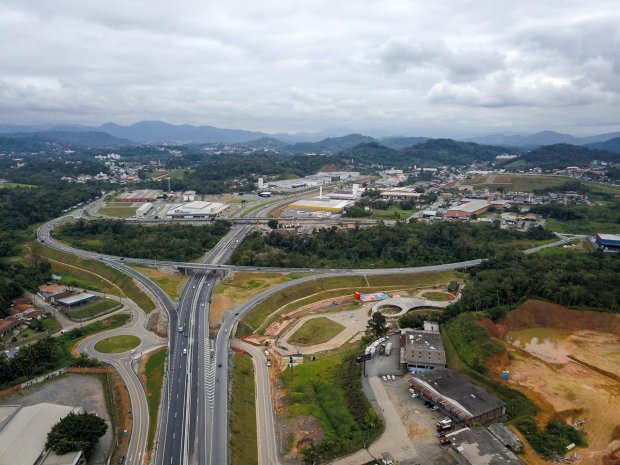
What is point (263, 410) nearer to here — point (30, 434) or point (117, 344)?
point (30, 434)

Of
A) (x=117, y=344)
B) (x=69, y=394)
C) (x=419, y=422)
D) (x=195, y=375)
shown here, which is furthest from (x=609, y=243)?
(x=69, y=394)

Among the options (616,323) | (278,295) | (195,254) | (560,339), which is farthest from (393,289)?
(195,254)

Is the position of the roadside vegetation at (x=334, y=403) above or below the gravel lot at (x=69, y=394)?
above

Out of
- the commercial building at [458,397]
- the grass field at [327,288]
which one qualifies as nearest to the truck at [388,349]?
the commercial building at [458,397]

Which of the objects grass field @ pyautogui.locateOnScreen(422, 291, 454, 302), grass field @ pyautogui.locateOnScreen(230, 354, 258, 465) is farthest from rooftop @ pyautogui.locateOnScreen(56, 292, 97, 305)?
grass field @ pyautogui.locateOnScreen(422, 291, 454, 302)

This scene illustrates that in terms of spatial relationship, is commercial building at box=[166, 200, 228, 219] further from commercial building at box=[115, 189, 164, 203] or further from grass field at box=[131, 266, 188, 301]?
grass field at box=[131, 266, 188, 301]

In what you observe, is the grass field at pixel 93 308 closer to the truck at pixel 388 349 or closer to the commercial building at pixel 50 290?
the commercial building at pixel 50 290
